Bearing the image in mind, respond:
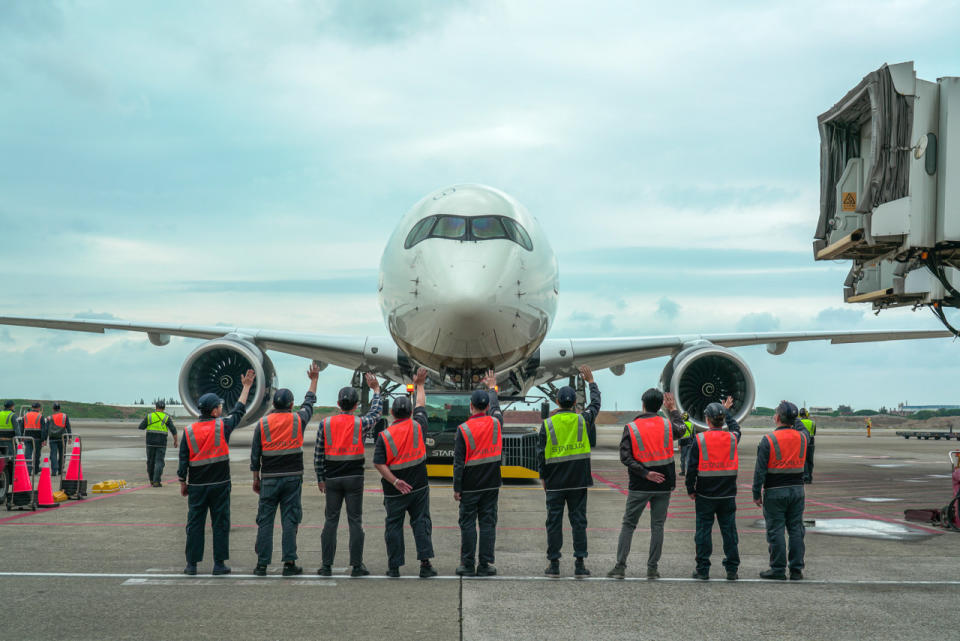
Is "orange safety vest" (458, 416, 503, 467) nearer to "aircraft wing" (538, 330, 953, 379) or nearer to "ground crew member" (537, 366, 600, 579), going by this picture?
"ground crew member" (537, 366, 600, 579)

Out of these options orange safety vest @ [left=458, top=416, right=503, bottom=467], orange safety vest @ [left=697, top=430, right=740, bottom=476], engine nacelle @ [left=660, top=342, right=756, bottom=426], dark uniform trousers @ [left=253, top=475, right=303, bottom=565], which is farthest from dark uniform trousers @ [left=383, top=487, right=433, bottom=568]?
engine nacelle @ [left=660, top=342, right=756, bottom=426]

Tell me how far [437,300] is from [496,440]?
5.07 meters

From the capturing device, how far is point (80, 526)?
27.5 ft

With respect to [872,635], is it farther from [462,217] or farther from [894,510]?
[462,217]

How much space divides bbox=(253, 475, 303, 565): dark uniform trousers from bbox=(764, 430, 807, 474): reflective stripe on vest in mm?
3698

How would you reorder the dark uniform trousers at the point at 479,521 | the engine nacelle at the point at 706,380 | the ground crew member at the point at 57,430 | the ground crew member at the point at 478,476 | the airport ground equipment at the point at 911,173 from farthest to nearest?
1. the engine nacelle at the point at 706,380
2. the ground crew member at the point at 57,430
3. the airport ground equipment at the point at 911,173
4. the ground crew member at the point at 478,476
5. the dark uniform trousers at the point at 479,521

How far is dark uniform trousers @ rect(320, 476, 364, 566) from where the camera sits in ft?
20.6

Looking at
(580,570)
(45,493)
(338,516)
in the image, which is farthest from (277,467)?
(45,493)

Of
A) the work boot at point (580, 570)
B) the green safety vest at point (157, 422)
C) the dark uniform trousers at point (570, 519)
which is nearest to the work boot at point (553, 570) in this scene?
the dark uniform trousers at point (570, 519)

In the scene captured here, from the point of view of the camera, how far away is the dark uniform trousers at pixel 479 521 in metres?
6.29

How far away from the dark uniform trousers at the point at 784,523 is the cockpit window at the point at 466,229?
6.55m

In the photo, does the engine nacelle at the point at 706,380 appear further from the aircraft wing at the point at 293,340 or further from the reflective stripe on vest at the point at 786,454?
the reflective stripe on vest at the point at 786,454

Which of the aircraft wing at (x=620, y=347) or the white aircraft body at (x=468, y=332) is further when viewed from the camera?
the aircraft wing at (x=620, y=347)

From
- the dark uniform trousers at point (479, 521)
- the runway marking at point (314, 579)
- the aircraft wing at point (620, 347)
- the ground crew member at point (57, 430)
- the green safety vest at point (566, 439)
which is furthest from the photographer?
the aircraft wing at point (620, 347)
